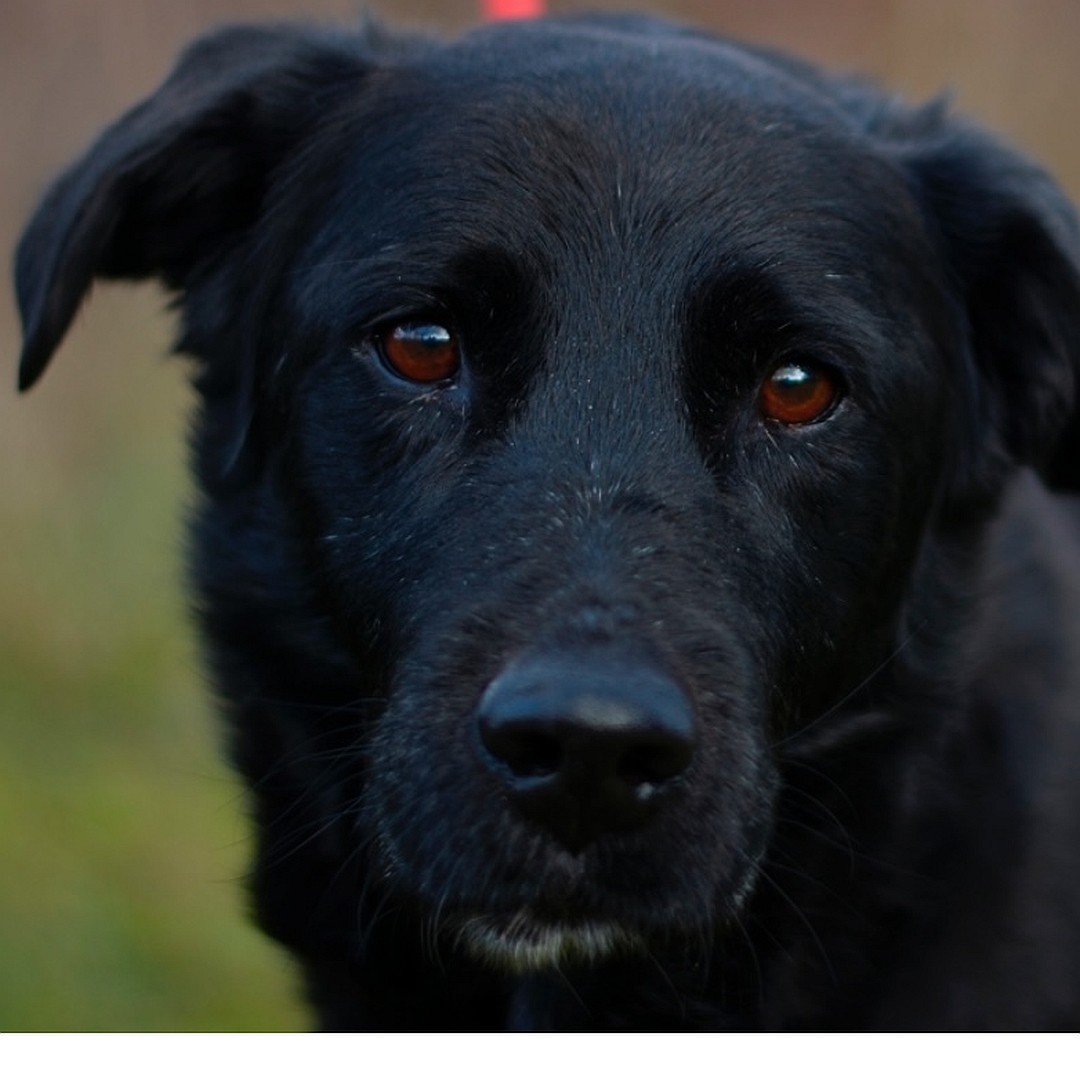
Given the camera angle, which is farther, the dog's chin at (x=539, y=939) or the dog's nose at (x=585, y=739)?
the dog's chin at (x=539, y=939)

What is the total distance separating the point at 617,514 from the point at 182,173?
1.08 metres

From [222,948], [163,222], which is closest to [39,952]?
[222,948]

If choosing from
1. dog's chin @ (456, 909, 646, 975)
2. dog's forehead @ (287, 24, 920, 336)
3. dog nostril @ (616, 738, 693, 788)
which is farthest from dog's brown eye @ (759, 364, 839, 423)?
dog's chin @ (456, 909, 646, 975)

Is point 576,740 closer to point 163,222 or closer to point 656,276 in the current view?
point 656,276

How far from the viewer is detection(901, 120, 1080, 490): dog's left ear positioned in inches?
116

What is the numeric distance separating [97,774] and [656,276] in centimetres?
336

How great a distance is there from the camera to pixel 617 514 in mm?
2424

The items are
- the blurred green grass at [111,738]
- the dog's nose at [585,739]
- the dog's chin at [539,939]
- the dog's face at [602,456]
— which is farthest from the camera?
the blurred green grass at [111,738]

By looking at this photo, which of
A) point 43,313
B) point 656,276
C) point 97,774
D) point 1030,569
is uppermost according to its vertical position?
point 656,276

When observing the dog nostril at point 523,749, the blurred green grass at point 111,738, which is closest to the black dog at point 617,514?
the dog nostril at point 523,749

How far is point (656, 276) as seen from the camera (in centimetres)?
256

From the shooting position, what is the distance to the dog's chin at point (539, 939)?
8.04ft

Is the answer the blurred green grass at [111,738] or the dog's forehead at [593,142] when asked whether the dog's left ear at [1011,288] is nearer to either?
the dog's forehead at [593,142]

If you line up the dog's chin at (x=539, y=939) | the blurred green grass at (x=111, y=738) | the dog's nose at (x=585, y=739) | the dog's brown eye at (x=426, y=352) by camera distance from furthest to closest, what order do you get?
the blurred green grass at (x=111, y=738), the dog's brown eye at (x=426, y=352), the dog's chin at (x=539, y=939), the dog's nose at (x=585, y=739)
